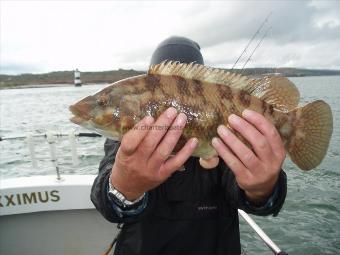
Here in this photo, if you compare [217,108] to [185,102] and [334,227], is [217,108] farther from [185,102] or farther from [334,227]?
[334,227]

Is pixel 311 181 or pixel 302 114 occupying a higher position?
pixel 302 114

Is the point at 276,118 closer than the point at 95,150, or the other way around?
the point at 276,118

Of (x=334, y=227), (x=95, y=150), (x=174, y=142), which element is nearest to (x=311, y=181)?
(x=334, y=227)

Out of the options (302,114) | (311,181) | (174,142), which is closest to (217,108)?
(174,142)

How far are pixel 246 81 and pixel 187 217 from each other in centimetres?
121

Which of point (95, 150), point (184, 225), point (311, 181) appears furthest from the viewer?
point (95, 150)

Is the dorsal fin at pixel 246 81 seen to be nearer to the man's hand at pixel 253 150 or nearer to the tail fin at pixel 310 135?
the tail fin at pixel 310 135

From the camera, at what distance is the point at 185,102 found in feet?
7.79

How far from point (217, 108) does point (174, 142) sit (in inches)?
17.0

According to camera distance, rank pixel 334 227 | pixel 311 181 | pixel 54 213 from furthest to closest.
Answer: pixel 311 181
pixel 334 227
pixel 54 213

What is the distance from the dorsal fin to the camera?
8.03 feet

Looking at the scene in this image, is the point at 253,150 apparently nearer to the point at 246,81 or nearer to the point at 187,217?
the point at 246,81

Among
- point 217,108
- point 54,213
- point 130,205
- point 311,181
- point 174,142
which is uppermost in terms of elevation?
point 217,108

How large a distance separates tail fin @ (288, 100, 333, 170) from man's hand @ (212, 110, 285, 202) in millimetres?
333
